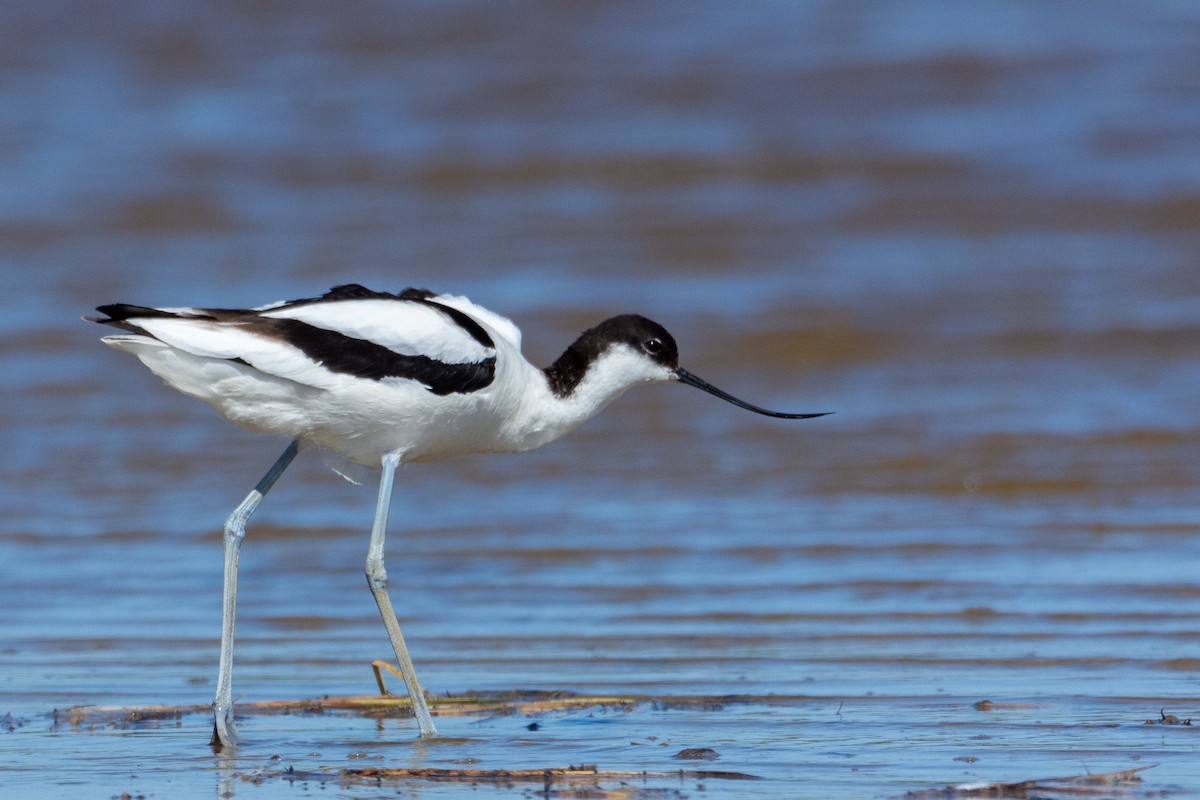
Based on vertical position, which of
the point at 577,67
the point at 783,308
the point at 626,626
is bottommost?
the point at 626,626

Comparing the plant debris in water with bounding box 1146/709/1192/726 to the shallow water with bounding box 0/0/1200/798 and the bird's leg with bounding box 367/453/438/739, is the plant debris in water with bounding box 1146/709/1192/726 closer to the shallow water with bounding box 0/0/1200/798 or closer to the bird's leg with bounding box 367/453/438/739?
the shallow water with bounding box 0/0/1200/798

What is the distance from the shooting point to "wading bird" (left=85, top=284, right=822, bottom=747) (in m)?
4.93

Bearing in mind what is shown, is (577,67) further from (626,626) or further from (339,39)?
(626,626)

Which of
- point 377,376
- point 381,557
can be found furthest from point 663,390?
point 377,376

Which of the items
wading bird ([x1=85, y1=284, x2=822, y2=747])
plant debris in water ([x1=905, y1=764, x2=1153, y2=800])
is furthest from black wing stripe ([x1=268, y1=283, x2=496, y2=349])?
plant debris in water ([x1=905, y1=764, x2=1153, y2=800])

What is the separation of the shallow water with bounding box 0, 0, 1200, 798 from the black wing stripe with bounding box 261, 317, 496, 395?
1031 mm

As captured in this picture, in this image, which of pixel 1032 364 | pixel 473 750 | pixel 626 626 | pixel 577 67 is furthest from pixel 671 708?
pixel 577 67

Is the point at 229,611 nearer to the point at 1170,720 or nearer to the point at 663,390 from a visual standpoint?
the point at 1170,720

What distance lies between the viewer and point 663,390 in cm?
1077

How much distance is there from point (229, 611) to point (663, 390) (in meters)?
5.77

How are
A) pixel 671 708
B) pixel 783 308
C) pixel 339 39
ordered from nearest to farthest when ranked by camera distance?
pixel 671 708
pixel 783 308
pixel 339 39

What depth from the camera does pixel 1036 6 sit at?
21156 mm

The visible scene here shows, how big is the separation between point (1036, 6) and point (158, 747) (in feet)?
60.9

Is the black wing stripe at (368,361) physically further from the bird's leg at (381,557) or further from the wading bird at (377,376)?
the bird's leg at (381,557)
